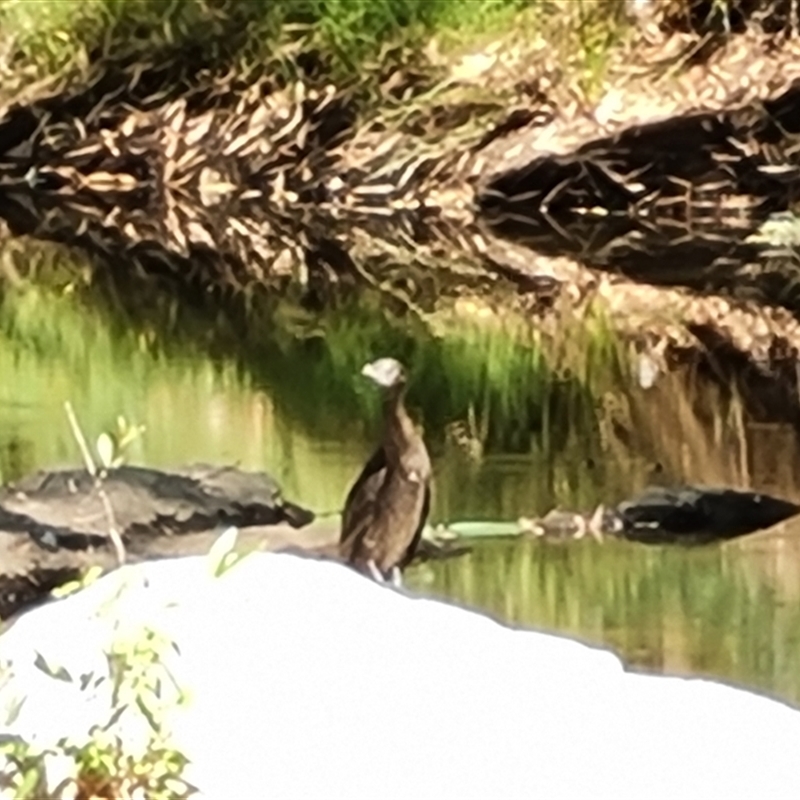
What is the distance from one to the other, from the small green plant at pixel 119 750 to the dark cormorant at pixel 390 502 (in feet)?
0.49

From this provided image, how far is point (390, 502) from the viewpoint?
2.66 ft

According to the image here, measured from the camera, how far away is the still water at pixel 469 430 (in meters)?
0.77

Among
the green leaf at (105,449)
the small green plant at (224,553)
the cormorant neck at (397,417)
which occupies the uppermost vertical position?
the cormorant neck at (397,417)

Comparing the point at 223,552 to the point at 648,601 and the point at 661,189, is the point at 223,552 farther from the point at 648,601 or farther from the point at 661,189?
the point at 661,189

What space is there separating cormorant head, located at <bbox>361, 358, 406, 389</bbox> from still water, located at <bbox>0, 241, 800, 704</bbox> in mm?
11

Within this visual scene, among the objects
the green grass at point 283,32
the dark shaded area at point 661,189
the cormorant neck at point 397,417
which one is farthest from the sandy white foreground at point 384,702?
the green grass at point 283,32

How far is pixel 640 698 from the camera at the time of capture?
72cm

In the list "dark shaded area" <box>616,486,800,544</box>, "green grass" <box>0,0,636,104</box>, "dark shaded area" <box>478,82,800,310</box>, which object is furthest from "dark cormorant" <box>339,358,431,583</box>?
"green grass" <box>0,0,636,104</box>

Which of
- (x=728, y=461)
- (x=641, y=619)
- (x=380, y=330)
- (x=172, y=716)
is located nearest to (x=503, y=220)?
(x=380, y=330)

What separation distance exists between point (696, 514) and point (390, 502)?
0.18 m

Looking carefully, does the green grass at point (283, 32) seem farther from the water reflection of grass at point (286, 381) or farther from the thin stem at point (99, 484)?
the thin stem at point (99, 484)

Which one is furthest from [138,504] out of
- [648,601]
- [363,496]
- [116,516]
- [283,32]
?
[283,32]

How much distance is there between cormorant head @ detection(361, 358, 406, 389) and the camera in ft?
2.83

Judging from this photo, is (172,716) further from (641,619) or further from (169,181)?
(169,181)
